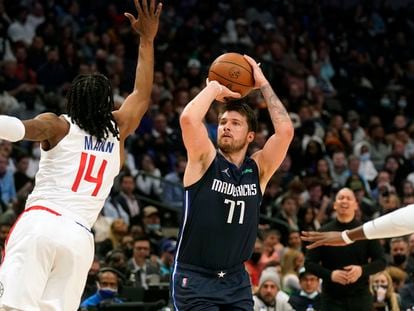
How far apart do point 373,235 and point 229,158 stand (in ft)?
3.62

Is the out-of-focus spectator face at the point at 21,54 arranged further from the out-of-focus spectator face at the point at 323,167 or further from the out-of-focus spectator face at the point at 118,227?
the out-of-focus spectator face at the point at 323,167

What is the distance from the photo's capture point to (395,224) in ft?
20.1

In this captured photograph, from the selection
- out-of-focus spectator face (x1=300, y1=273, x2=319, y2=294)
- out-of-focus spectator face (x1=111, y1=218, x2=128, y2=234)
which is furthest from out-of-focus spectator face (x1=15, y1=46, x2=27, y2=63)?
out-of-focus spectator face (x1=300, y1=273, x2=319, y2=294)

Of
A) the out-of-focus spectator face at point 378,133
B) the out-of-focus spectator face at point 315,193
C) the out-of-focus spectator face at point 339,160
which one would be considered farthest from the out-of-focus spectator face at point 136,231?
the out-of-focus spectator face at point 378,133

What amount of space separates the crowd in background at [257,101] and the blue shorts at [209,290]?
15.7 ft

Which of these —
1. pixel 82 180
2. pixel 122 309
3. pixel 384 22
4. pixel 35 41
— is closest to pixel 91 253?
pixel 82 180

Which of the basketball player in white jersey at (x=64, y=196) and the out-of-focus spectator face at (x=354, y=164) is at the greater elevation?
the out-of-focus spectator face at (x=354, y=164)

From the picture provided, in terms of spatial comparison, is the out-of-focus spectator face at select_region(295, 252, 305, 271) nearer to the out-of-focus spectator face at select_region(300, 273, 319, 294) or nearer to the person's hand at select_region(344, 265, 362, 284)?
the out-of-focus spectator face at select_region(300, 273, 319, 294)

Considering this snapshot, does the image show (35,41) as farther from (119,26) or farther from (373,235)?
(373,235)

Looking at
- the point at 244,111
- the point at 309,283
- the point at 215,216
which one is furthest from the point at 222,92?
the point at 309,283

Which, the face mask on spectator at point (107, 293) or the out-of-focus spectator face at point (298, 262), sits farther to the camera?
the out-of-focus spectator face at point (298, 262)

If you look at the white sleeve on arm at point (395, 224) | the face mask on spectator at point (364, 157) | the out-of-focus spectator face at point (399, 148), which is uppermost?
the out-of-focus spectator face at point (399, 148)

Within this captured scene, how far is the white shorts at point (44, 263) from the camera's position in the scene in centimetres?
556

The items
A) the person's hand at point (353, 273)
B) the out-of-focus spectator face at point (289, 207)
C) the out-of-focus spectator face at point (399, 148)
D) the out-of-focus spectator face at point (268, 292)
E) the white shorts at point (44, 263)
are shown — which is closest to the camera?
the white shorts at point (44, 263)
